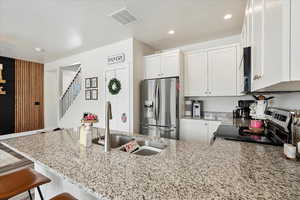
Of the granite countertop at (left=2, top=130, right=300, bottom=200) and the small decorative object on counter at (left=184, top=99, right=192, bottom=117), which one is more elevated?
the small decorative object on counter at (left=184, top=99, right=192, bottom=117)

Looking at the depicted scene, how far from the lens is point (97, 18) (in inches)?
95.7

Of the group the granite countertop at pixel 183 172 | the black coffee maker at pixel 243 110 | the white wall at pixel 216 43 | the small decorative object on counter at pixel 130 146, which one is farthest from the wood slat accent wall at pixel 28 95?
the black coffee maker at pixel 243 110

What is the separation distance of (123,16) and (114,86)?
5.16 ft

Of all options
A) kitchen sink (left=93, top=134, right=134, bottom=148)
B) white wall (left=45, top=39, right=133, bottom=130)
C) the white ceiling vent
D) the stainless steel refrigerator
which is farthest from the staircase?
kitchen sink (left=93, top=134, right=134, bottom=148)

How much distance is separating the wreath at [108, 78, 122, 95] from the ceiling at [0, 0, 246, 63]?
37.9 inches

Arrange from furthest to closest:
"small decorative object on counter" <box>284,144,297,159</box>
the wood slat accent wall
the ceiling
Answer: the wood slat accent wall < the ceiling < "small decorative object on counter" <box>284,144,297,159</box>

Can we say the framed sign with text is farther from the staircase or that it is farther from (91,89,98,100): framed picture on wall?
the staircase

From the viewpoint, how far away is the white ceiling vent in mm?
2252

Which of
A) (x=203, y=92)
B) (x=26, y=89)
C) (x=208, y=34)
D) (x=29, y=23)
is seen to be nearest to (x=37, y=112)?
(x=26, y=89)

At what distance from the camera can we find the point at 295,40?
0.51 meters

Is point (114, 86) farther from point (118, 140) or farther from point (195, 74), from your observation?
Result: point (118, 140)

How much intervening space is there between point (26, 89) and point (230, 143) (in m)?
6.48

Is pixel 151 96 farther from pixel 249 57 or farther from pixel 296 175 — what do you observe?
pixel 296 175

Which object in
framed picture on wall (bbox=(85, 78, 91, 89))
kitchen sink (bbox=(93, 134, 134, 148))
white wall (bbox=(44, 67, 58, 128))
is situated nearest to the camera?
kitchen sink (bbox=(93, 134, 134, 148))
